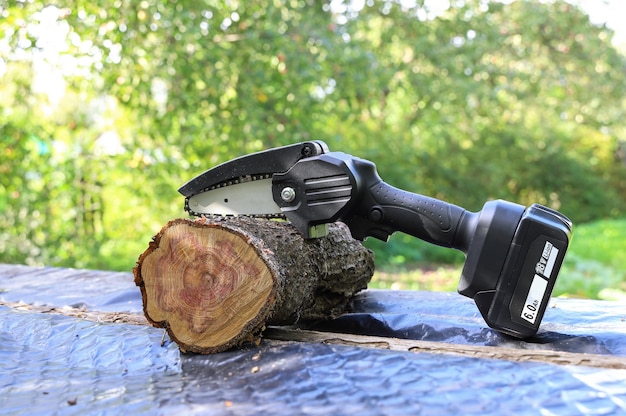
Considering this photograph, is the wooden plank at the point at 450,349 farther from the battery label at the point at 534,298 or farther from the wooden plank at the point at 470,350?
the battery label at the point at 534,298

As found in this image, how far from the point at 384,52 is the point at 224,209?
5156 mm

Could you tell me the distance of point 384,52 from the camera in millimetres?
6863

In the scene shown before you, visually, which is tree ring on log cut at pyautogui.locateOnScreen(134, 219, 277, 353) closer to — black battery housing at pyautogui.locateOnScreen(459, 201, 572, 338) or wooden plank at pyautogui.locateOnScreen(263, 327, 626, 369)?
wooden plank at pyautogui.locateOnScreen(263, 327, 626, 369)

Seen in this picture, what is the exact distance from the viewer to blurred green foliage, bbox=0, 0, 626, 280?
4.39 meters

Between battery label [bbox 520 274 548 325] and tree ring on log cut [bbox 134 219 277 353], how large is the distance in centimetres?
74

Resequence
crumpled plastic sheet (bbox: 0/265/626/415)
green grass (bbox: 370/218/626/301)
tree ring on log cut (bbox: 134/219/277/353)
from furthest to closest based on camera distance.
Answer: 1. green grass (bbox: 370/218/626/301)
2. tree ring on log cut (bbox: 134/219/277/353)
3. crumpled plastic sheet (bbox: 0/265/626/415)

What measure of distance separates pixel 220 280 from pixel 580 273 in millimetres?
5579

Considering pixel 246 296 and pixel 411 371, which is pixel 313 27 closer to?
pixel 246 296

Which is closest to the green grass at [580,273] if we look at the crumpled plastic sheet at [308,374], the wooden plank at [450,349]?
the crumpled plastic sheet at [308,374]

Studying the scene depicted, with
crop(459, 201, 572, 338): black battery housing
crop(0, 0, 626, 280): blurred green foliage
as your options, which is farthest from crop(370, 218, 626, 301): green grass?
crop(459, 201, 572, 338): black battery housing

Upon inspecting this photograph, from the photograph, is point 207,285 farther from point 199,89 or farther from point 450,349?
point 199,89

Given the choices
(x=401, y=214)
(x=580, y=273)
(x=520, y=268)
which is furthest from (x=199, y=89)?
(x=580, y=273)

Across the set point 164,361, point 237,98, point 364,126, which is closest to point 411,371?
point 164,361

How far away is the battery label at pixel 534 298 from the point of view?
1839 mm
